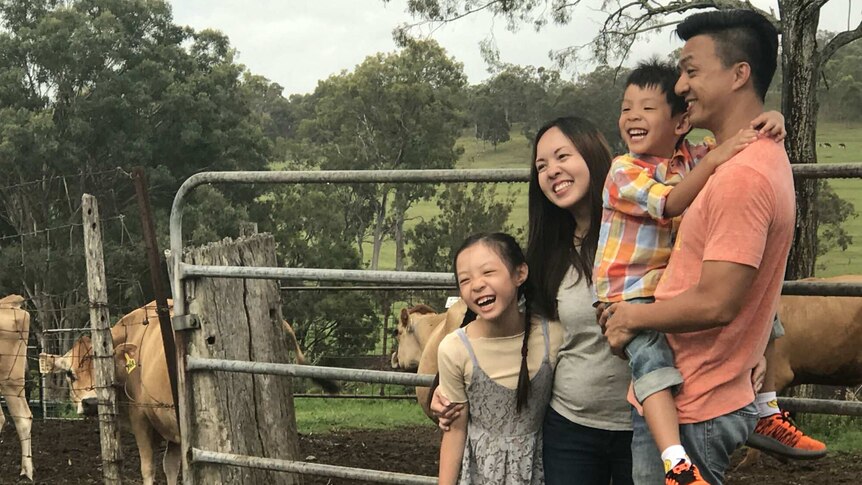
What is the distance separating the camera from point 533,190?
267 cm

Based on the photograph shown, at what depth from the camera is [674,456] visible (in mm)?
2082

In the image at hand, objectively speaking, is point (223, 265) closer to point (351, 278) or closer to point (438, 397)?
point (351, 278)

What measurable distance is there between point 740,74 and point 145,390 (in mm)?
5537

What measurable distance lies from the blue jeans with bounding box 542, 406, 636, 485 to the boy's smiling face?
718 mm

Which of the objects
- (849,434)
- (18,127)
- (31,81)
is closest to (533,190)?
(849,434)

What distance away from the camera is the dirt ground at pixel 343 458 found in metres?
7.11

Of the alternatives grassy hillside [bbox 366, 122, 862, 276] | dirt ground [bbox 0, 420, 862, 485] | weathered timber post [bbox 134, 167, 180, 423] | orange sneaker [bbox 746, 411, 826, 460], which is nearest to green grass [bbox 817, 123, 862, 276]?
grassy hillside [bbox 366, 122, 862, 276]

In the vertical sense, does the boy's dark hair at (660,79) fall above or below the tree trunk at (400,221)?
above

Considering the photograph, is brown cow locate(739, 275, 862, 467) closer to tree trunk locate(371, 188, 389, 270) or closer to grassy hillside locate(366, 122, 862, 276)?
grassy hillside locate(366, 122, 862, 276)

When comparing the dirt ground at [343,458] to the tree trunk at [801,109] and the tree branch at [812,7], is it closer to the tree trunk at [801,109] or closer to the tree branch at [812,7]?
the tree trunk at [801,109]

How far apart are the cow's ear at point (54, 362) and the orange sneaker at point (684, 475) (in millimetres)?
6674

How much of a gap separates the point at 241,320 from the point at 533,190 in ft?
5.76

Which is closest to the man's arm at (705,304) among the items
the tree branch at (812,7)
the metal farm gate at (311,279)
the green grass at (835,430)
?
the metal farm gate at (311,279)

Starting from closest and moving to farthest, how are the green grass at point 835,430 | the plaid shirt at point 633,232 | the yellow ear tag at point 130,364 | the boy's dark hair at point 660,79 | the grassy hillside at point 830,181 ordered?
the plaid shirt at point 633,232 < the boy's dark hair at point 660,79 < the yellow ear tag at point 130,364 < the green grass at point 835,430 < the grassy hillside at point 830,181
